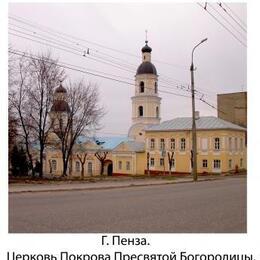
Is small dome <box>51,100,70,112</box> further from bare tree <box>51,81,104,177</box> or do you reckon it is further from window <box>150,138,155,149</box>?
window <box>150,138,155,149</box>

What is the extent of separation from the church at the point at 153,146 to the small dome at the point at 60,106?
12.5ft

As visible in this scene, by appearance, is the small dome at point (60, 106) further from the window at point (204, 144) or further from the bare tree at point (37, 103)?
the window at point (204, 144)

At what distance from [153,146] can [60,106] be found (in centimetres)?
1458

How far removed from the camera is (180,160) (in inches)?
1283

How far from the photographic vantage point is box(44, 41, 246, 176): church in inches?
1160

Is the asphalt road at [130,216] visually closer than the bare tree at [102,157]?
Yes

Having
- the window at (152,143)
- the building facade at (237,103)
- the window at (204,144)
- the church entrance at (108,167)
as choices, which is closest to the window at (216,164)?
the window at (204,144)

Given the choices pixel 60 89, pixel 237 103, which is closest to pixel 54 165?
pixel 60 89

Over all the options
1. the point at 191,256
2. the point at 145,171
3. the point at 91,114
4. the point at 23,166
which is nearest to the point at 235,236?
the point at 191,256

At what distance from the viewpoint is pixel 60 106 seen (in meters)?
21.2

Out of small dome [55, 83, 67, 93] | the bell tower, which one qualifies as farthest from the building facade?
the bell tower

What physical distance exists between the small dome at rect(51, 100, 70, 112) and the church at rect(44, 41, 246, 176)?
12.5 ft

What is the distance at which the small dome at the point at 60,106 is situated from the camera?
2044 centimetres
